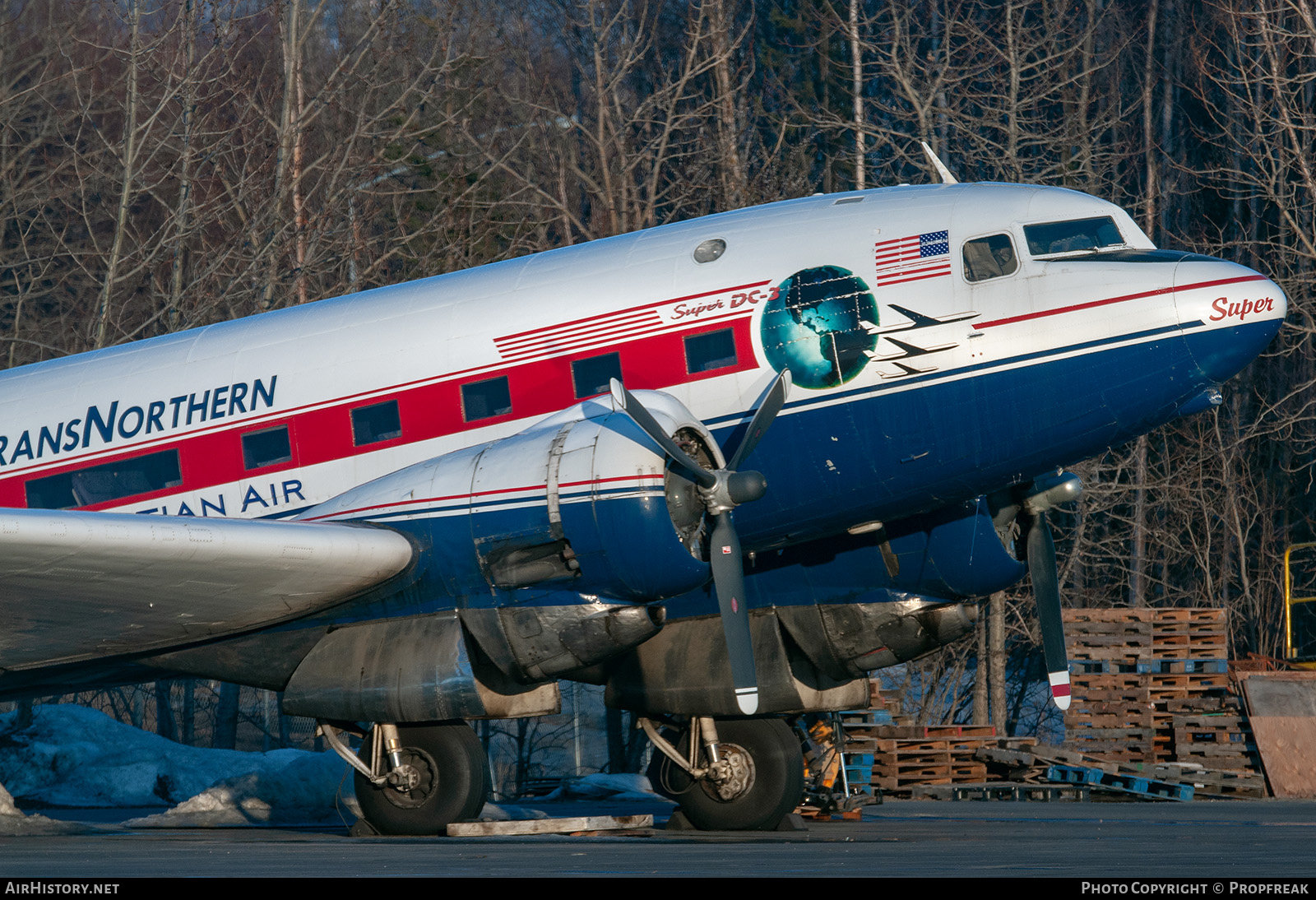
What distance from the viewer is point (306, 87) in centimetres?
3366

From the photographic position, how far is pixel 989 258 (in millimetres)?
12641

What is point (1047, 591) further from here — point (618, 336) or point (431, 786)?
point (431, 786)

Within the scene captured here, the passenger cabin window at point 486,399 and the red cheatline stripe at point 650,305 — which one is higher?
the red cheatline stripe at point 650,305

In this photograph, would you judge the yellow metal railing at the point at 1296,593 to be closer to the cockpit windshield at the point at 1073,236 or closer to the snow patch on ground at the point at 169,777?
the snow patch on ground at the point at 169,777

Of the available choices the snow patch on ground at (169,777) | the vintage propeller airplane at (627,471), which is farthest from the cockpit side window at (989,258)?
the snow patch on ground at (169,777)

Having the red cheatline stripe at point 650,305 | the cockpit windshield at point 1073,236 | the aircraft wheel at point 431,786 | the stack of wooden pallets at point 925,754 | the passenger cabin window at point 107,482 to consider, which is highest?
the cockpit windshield at point 1073,236

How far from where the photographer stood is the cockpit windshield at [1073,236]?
12.7 metres

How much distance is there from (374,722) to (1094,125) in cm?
2076

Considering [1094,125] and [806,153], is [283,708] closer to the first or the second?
[1094,125]

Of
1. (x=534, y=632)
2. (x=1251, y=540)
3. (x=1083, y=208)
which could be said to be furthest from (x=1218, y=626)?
(x=534, y=632)

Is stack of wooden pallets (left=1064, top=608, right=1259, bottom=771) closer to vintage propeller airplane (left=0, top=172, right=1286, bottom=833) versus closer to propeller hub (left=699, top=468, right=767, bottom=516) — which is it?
vintage propeller airplane (left=0, top=172, right=1286, bottom=833)

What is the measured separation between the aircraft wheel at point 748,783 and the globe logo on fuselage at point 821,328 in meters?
3.66

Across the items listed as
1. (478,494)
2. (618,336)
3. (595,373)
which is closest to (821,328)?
(618,336)

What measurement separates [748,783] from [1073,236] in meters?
5.79
